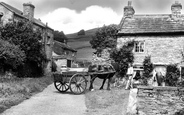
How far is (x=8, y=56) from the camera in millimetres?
17219

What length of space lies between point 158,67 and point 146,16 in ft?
18.3

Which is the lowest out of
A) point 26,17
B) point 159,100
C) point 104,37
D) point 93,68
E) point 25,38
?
point 159,100

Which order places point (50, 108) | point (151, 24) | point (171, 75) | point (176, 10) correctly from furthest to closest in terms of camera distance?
point (176, 10), point (151, 24), point (171, 75), point (50, 108)

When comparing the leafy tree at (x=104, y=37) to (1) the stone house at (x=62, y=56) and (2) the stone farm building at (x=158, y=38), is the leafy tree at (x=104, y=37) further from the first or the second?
(2) the stone farm building at (x=158, y=38)

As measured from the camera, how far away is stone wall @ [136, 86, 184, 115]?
780 centimetres

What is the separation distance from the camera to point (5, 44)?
57.5 ft

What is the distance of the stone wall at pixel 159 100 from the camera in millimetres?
7805

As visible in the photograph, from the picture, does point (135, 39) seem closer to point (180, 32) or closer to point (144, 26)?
point (144, 26)

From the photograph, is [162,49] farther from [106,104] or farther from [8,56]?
[8,56]

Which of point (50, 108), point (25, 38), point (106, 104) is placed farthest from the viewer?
point (25, 38)

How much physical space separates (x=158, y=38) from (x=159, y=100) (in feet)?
37.1

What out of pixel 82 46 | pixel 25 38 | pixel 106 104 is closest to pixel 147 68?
pixel 106 104

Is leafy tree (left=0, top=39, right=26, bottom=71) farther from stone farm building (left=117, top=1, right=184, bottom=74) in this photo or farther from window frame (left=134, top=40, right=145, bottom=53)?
window frame (left=134, top=40, right=145, bottom=53)

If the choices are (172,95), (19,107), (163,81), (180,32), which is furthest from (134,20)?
(19,107)
